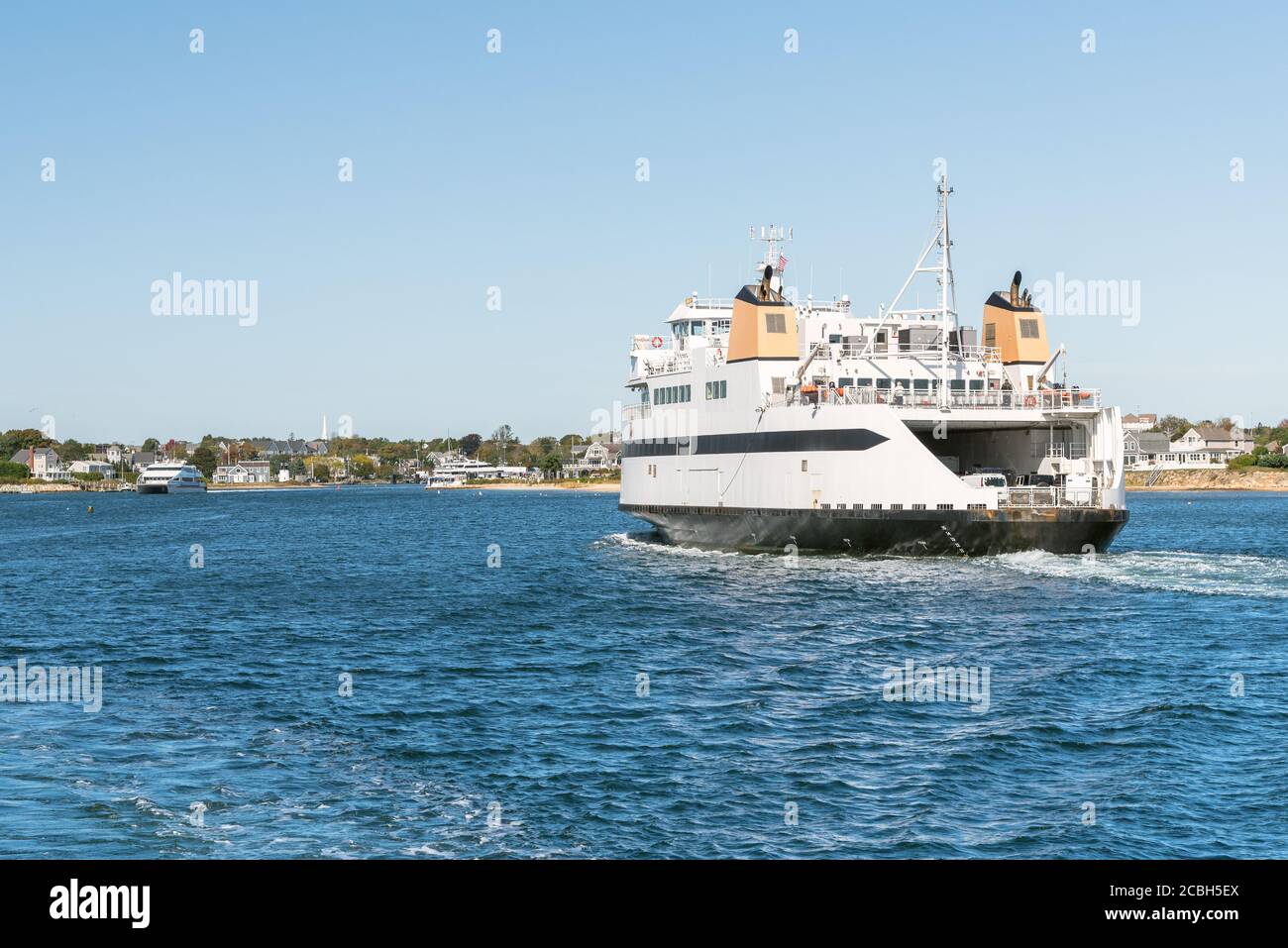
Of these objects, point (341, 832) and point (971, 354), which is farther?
point (971, 354)

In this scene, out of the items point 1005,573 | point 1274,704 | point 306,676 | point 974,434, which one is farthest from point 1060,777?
point 974,434

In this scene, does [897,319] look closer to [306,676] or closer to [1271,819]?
[306,676]

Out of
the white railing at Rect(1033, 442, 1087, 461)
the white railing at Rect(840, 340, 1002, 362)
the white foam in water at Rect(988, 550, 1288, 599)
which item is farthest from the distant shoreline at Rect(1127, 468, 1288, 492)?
the white foam in water at Rect(988, 550, 1288, 599)

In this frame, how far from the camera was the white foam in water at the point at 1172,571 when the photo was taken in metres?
39.3

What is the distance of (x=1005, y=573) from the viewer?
1641 inches

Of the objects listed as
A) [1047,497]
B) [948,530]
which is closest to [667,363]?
[948,530]

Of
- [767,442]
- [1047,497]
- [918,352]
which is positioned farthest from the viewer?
[918,352]

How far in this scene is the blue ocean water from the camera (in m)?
15.2

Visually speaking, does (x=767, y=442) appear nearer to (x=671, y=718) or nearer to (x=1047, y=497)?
(x=1047, y=497)

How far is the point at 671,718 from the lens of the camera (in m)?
21.6

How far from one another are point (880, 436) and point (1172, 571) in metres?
12.0

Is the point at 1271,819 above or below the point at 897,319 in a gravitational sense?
below
